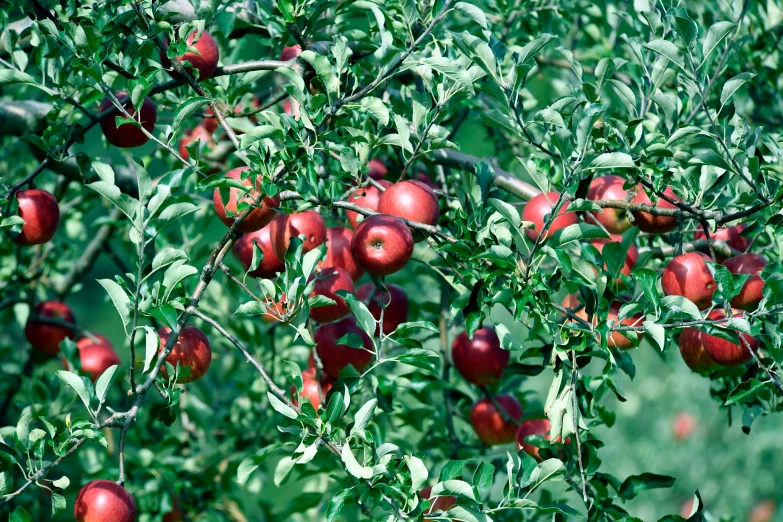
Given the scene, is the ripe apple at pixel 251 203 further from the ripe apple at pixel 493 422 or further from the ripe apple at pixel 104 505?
the ripe apple at pixel 493 422

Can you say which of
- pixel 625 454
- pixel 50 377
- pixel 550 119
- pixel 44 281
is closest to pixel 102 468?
pixel 50 377

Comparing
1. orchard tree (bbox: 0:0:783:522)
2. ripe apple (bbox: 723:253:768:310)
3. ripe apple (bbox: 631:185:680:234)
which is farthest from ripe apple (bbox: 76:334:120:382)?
ripe apple (bbox: 723:253:768:310)

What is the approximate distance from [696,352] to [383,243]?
0.51 m

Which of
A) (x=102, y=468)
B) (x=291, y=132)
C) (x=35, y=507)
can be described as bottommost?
(x=35, y=507)

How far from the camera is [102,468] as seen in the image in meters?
1.60

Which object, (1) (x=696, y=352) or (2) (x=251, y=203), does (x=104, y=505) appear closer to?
(2) (x=251, y=203)

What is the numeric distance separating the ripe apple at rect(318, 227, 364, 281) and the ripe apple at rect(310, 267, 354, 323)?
Answer: 3 centimetres

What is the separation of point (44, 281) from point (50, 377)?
438 mm

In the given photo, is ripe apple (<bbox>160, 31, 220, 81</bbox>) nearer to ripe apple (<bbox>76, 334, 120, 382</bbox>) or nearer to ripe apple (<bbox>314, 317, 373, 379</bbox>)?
ripe apple (<bbox>314, 317, 373, 379</bbox>)

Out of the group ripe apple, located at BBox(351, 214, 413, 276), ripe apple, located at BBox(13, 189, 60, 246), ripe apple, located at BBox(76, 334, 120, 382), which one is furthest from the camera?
ripe apple, located at BBox(76, 334, 120, 382)

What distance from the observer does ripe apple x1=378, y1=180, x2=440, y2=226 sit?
3.82ft

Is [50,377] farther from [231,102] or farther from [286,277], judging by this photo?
[286,277]

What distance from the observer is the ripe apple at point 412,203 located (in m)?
1.17

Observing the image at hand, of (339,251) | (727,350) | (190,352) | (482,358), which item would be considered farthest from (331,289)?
(727,350)
